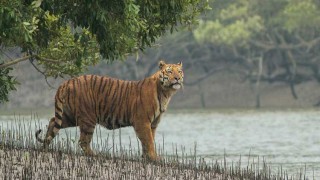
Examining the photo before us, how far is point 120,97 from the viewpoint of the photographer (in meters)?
21.2

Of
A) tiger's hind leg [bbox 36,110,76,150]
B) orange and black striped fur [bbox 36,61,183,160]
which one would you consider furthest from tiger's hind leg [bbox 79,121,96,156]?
tiger's hind leg [bbox 36,110,76,150]

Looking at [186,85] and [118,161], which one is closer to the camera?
[118,161]

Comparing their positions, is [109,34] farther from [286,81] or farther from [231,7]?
[231,7]

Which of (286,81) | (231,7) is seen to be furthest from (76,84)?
(231,7)

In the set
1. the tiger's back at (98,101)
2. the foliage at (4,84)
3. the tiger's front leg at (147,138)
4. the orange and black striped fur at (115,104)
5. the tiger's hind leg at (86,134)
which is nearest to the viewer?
the foliage at (4,84)

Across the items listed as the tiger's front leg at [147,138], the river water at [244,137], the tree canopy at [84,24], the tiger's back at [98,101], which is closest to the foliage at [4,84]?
the tree canopy at [84,24]

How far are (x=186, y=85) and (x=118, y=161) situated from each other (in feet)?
212

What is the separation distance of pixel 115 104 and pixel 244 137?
70.2 feet

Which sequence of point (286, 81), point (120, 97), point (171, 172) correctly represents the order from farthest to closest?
1. point (286, 81)
2. point (120, 97)
3. point (171, 172)

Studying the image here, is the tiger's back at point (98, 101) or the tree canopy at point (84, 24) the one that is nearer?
the tree canopy at point (84, 24)

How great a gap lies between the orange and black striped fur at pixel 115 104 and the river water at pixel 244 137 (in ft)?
1.70

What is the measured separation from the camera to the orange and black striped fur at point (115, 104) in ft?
68.0

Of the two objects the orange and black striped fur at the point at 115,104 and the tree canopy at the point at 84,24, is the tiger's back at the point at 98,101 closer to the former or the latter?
the orange and black striped fur at the point at 115,104

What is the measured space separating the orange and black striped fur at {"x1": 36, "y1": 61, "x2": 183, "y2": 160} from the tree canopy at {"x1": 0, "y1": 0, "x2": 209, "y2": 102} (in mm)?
729
